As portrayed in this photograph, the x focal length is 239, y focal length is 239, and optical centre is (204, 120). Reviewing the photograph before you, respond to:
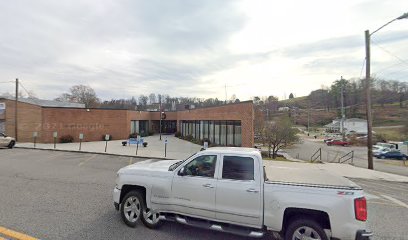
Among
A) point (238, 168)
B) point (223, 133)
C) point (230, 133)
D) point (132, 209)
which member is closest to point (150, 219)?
point (132, 209)

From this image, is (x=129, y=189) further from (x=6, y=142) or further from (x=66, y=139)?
(x=66, y=139)

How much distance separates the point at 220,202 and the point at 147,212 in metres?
1.71

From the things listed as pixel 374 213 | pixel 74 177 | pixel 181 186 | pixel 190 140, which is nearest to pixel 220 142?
pixel 190 140

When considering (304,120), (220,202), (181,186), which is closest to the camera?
(220,202)

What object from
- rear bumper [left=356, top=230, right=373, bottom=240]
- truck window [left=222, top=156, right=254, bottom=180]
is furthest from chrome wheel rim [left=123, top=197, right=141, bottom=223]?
rear bumper [left=356, top=230, right=373, bottom=240]

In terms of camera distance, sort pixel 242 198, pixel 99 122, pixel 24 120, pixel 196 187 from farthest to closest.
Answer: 1. pixel 99 122
2. pixel 24 120
3. pixel 196 187
4. pixel 242 198

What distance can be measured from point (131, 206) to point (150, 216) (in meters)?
Result: 0.50

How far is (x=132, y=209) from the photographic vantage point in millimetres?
5258

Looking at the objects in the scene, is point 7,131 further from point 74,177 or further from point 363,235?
point 363,235

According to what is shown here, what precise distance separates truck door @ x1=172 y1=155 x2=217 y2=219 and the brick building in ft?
39.8

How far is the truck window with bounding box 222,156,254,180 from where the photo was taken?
14.8 ft

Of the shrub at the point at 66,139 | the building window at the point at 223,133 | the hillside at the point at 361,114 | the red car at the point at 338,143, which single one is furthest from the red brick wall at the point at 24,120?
the hillside at the point at 361,114

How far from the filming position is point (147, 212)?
516 cm

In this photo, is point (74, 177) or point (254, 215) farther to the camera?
point (74, 177)
